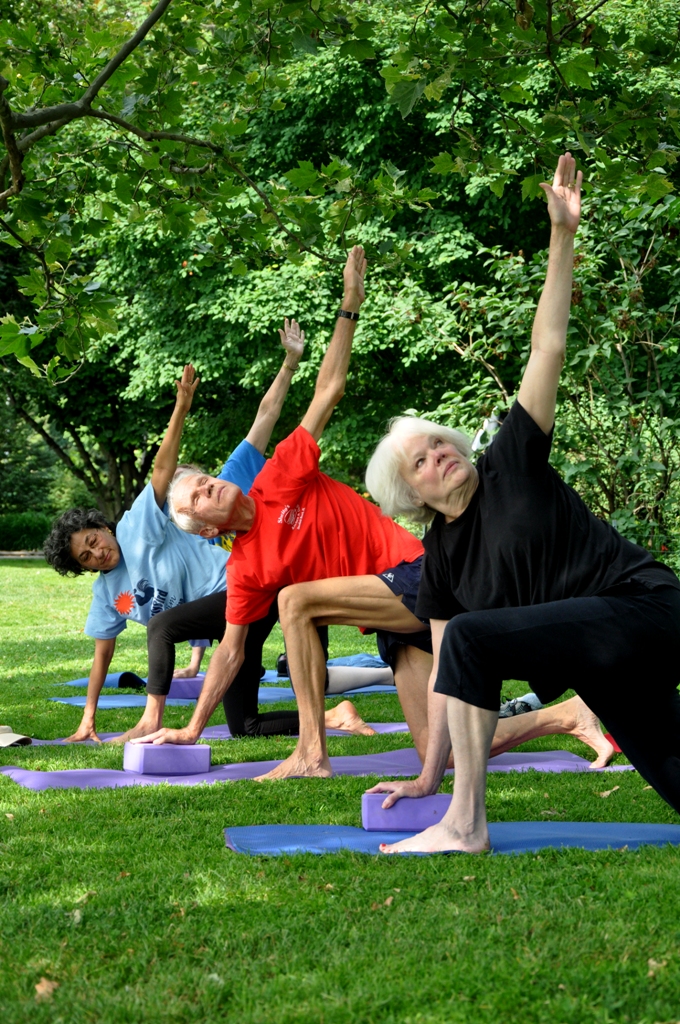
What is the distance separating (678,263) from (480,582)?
6855 millimetres

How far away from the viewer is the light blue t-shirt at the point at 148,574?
6.43m

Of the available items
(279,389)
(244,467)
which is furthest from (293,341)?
(244,467)

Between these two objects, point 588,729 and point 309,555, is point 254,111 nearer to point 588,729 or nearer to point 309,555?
point 309,555

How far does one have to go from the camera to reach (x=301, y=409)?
21.9 m

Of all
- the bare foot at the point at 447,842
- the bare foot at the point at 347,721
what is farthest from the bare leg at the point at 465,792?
the bare foot at the point at 347,721

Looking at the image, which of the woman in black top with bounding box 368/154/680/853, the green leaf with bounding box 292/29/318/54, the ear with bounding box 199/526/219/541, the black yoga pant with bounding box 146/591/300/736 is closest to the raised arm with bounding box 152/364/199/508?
the black yoga pant with bounding box 146/591/300/736

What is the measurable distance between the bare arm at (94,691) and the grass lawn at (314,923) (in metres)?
1.72

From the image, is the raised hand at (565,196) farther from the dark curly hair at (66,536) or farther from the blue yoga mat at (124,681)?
the blue yoga mat at (124,681)

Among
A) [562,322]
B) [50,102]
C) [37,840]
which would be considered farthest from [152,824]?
[50,102]

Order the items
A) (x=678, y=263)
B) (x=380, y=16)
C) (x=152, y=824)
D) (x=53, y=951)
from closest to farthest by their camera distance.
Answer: (x=53, y=951)
(x=152, y=824)
(x=678, y=263)
(x=380, y=16)

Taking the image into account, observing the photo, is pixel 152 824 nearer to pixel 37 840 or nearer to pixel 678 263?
pixel 37 840

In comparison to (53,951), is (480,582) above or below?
above

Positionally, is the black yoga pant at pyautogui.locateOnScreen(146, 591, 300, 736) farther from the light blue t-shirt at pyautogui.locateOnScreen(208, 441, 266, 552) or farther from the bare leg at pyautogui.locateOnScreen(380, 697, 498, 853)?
the bare leg at pyautogui.locateOnScreen(380, 697, 498, 853)

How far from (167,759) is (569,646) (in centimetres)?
254
